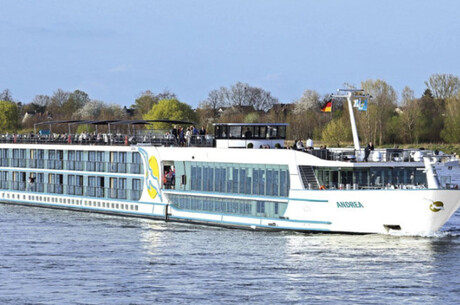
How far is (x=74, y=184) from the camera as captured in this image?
55.2 meters

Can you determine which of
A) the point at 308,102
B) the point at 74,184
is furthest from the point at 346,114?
the point at 74,184


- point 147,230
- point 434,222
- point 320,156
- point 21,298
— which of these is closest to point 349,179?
point 320,156

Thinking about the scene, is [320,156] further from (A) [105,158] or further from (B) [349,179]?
(A) [105,158]

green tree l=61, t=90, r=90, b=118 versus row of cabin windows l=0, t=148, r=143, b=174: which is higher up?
green tree l=61, t=90, r=90, b=118

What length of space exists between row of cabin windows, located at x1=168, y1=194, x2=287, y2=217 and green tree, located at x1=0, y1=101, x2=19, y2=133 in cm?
7155

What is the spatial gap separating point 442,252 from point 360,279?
5.93m

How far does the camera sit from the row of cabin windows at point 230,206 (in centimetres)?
4315

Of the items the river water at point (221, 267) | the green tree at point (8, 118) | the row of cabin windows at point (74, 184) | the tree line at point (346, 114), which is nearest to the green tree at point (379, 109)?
the tree line at point (346, 114)

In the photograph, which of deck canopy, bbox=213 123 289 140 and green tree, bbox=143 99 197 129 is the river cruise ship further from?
green tree, bbox=143 99 197 129

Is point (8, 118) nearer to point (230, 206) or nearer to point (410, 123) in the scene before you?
point (410, 123)

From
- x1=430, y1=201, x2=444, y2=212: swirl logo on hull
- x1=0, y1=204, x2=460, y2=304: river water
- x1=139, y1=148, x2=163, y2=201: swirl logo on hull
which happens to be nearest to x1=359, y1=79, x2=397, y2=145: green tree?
x1=139, y1=148, x2=163, y2=201: swirl logo on hull

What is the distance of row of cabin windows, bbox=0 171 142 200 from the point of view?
168 feet

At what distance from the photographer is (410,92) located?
11250 centimetres

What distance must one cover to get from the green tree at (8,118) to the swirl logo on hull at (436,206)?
83.5 meters
